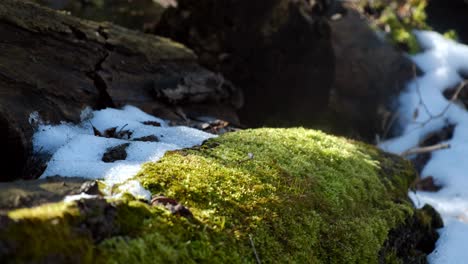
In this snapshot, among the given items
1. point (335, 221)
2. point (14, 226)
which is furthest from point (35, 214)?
point (335, 221)

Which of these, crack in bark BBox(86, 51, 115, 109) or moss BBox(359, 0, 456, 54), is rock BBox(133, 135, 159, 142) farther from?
moss BBox(359, 0, 456, 54)

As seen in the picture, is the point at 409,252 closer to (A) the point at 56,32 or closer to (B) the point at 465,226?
(B) the point at 465,226

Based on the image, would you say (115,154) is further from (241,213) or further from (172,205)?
(241,213)

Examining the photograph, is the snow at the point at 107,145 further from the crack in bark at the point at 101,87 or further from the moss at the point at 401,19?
the moss at the point at 401,19

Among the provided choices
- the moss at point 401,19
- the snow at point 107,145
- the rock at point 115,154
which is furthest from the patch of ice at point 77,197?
the moss at point 401,19

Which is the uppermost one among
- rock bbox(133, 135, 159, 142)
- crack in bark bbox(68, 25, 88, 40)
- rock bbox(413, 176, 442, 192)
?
crack in bark bbox(68, 25, 88, 40)

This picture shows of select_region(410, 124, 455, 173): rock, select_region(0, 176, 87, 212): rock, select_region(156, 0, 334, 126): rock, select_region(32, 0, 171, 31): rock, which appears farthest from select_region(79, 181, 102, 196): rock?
select_region(410, 124, 455, 173): rock
